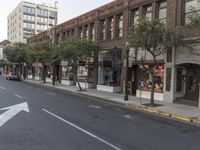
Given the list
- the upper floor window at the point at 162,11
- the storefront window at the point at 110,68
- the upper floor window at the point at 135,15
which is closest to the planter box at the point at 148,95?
the storefront window at the point at 110,68

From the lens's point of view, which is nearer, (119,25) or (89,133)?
(89,133)

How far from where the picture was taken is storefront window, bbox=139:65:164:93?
25.6 metres

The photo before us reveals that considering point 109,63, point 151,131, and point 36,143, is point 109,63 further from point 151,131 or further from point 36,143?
point 36,143

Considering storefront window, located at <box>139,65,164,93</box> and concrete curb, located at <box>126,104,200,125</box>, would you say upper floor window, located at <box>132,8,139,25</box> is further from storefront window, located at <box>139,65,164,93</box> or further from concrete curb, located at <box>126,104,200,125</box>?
concrete curb, located at <box>126,104,200,125</box>

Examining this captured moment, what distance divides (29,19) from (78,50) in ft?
328

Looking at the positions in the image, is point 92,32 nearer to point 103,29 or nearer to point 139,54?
point 103,29

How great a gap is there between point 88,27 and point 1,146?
104 feet

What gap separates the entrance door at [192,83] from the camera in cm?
2252

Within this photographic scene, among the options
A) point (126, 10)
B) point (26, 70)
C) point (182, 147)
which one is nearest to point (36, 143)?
point (182, 147)

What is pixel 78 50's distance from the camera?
109 feet

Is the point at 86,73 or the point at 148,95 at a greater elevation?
the point at 86,73

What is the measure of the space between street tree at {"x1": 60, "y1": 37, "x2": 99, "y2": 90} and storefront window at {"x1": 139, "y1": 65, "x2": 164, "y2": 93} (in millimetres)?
6928

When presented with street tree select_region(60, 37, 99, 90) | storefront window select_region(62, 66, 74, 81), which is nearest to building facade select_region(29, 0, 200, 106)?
street tree select_region(60, 37, 99, 90)

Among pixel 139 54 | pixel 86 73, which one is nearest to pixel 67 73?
pixel 86 73
